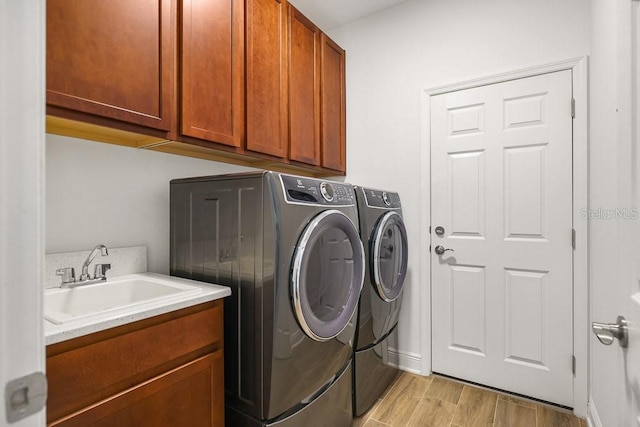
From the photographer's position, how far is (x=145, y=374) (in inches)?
40.1

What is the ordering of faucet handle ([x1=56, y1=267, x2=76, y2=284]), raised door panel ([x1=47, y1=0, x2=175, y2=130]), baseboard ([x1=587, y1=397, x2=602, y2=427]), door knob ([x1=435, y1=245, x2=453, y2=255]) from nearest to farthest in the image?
raised door panel ([x1=47, y1=0, x2=175, y2=130])
faucet handle ([x1=56, y1=267, x2=76, y2=284])
baseboard ([x1=587, y1=397, x2=602, y2=427])
door knob ([x1=435, y1=245, x2=453, y2=255])

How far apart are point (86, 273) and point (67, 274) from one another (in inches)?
2.5

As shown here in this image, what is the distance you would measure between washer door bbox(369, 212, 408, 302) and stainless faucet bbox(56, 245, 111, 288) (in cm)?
134

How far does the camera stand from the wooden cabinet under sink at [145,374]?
844mm

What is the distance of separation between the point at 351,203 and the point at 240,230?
2.05 feet

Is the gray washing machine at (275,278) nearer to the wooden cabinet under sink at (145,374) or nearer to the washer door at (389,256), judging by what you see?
the wooden cabinet under sink at (145,374)

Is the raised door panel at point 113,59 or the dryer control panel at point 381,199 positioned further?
the dryer control panel at point 381,199

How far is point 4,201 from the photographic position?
0.39 m

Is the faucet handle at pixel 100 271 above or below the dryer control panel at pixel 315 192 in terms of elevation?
below

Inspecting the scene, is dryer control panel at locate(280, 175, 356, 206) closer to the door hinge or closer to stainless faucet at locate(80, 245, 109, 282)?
stainless faucet at locate(80, 245, 109, 282)

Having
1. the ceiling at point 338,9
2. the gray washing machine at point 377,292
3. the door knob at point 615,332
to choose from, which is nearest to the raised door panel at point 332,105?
the ceiling at point 338,9

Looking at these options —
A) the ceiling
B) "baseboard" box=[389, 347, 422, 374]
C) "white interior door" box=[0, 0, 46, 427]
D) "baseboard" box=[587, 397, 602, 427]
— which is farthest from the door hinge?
"white interior door" box=[0, 0, 46, 427]

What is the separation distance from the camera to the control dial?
1.46 m

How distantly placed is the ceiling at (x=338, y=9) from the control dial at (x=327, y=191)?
165 centimetres
